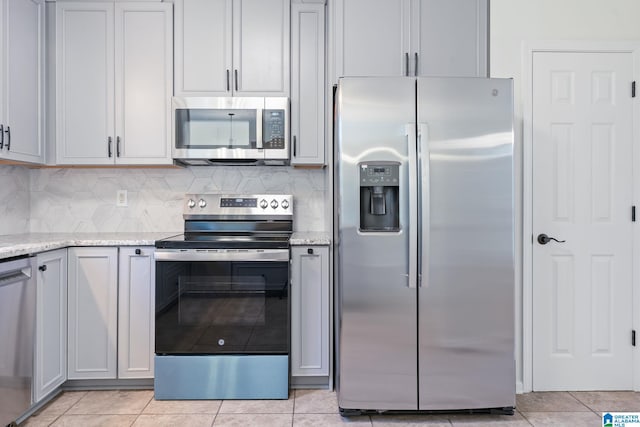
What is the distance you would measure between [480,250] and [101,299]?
205 cm

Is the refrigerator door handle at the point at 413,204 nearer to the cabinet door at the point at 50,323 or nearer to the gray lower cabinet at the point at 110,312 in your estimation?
the gray lower cabinet at the point at 110,312

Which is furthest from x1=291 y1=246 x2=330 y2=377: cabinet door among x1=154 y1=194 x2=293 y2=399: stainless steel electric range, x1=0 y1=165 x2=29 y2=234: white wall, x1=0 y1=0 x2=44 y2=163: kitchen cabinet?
x1=0 y1=165 x2=29 y2=234: white wall

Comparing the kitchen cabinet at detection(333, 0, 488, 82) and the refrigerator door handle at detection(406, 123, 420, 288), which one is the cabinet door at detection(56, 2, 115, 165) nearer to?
the kitchen cabinet at detection(333, 0, 488, 82)

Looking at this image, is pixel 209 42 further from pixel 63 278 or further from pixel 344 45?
pixel 63 278

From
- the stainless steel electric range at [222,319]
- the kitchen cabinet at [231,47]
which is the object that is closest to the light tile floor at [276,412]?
the stainless steel electric range at [222,319]

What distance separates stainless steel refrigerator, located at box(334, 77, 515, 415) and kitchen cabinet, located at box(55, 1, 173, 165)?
128cm

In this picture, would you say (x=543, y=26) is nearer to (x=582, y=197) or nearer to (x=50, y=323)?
(x=582, y=197)

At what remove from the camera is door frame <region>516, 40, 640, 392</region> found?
2399mm

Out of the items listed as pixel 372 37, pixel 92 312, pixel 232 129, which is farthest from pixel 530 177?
pixel 92 312

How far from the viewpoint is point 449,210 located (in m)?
2.03

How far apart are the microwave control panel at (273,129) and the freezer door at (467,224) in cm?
88

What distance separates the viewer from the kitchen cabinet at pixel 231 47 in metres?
2.59

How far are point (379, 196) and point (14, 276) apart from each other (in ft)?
5.66

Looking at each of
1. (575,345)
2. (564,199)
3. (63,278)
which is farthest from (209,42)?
(575,345)
